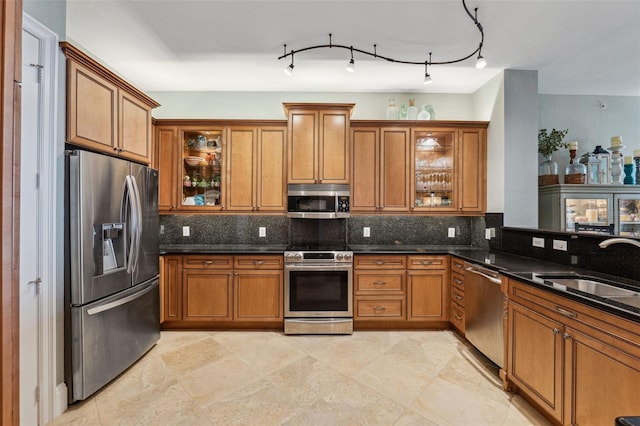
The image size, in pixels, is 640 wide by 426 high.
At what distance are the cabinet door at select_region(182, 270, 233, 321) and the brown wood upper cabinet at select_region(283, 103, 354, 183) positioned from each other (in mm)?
1401

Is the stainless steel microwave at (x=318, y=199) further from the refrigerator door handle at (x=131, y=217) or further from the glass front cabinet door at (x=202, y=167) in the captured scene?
the refrigerator door handle at (x=131, y=217)

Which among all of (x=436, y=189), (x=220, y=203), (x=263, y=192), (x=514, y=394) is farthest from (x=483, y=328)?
(x=220, y=203)

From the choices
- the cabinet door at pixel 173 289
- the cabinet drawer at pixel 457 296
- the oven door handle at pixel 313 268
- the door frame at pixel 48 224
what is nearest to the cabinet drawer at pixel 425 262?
the cabinet drawer at pixel 457 296

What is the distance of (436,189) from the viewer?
355 centimetres

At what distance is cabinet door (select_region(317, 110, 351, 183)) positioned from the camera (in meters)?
3.28

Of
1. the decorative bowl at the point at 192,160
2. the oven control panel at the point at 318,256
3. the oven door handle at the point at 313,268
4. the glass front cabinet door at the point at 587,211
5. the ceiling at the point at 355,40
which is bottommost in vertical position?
the oven door handle at the point at 313,268

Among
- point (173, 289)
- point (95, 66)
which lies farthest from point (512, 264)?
point (95, 66)

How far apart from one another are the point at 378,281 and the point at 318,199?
118 centimetres

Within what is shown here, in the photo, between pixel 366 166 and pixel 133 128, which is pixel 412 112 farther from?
pixel 133 128

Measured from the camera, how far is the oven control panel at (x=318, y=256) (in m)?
3.12

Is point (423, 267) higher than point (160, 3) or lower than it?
lower

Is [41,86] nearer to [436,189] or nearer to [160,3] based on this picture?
[160,3]

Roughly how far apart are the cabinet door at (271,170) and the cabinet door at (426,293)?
1778mm

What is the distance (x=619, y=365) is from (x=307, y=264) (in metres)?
2.39
